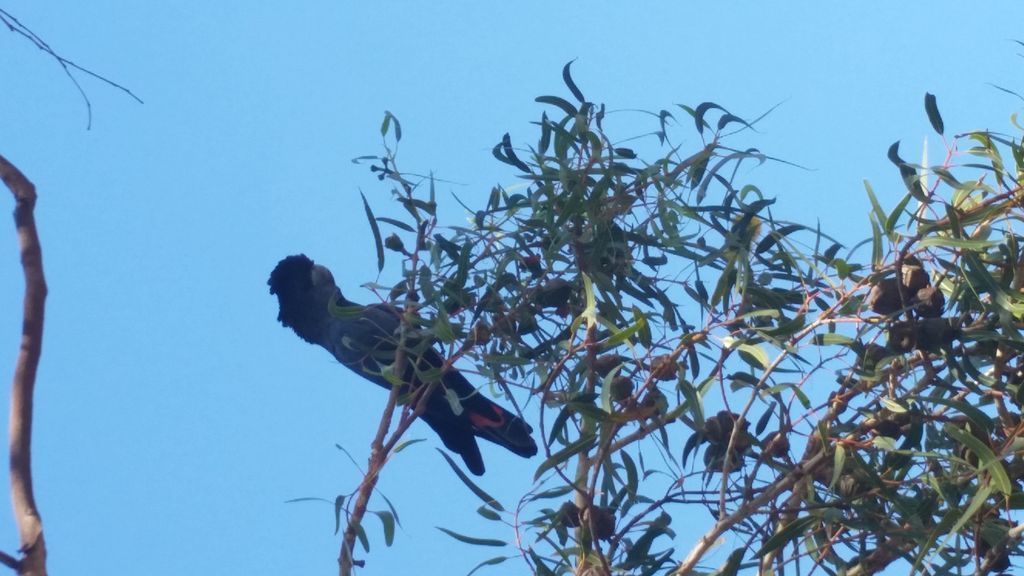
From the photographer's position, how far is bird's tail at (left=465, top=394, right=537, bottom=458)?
3291 millimetres

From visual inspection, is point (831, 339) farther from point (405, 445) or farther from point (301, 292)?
point (301, 292)

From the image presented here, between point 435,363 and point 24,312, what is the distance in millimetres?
1823

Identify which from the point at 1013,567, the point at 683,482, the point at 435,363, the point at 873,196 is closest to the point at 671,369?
the point at 683,482

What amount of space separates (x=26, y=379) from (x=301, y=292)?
2.28 metres

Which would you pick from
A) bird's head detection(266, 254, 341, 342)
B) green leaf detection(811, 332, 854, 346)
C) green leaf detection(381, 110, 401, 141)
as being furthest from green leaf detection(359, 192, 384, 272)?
bird's head detection(266, 254, 341, 342)

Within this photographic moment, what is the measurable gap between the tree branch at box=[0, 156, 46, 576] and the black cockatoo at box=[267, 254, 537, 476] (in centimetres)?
162

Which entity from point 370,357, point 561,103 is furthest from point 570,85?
point 370,357

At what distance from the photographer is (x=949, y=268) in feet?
6.33

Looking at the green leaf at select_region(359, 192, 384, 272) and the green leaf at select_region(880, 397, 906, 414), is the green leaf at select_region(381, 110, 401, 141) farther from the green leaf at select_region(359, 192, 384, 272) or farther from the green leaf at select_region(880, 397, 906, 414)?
the green leaf at select_region(880, 397, 906, 414)

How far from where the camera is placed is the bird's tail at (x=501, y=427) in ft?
10.8

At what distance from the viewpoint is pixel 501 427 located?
3.31 meters

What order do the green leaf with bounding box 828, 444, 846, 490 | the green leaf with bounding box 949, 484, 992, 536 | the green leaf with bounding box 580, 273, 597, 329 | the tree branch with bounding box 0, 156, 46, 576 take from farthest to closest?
the green leaf with bounding box 580, 273, 597, 329
the green leaf with bounding box 828, 444, 846, 490
the green leaf with bounding box 949, 484, 992, 536
the tree branch with bounding box 0, 156, 46, 576

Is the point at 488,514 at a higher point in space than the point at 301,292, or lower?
lower

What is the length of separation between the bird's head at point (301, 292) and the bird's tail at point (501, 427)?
624mm
